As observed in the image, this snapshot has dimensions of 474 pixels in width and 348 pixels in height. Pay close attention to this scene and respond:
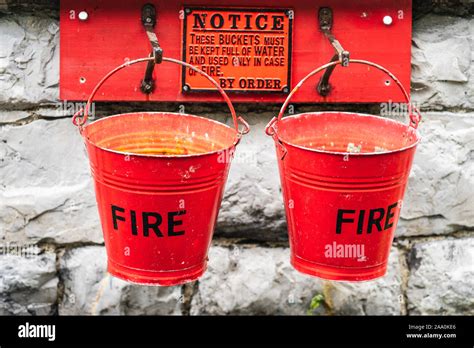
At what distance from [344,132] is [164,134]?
501mm

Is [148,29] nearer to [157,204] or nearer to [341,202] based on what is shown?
[157,204]

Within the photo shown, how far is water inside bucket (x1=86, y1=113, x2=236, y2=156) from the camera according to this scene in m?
2.14

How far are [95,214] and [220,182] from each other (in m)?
0.66

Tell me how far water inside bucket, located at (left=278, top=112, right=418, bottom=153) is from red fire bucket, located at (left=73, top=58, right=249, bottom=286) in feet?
0.64

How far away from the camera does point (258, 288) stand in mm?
2553

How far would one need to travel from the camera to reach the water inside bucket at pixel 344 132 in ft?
7.04

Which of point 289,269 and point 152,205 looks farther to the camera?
point 289,269

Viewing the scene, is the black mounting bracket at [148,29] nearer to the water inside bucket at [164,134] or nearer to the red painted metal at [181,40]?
the red painted metal at [181,40]

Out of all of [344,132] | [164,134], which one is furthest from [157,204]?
[344,132]

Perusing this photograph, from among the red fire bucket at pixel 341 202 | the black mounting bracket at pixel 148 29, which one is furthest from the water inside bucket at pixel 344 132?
the black mounting bracket at pixel 148 29

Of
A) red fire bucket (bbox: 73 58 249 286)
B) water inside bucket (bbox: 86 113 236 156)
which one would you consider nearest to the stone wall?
water inside bucket (bbox: 86 113 236 156)
